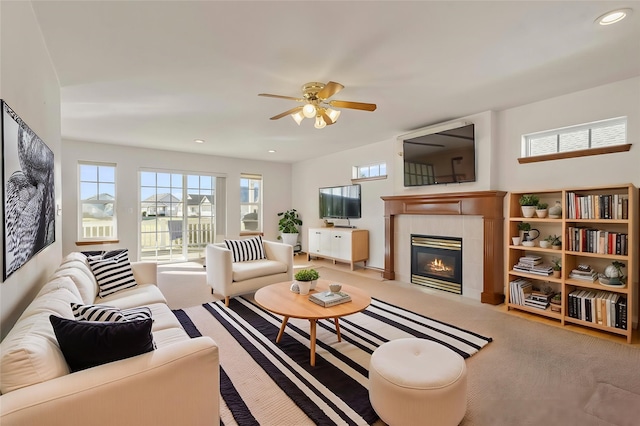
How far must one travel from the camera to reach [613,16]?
1.80 m

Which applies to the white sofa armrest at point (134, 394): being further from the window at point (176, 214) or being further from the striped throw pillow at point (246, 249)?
the window at point (176, 214)

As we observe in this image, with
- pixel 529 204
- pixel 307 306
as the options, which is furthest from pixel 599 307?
pixel 307 306

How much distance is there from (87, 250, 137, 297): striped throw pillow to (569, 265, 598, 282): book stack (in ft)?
14.4

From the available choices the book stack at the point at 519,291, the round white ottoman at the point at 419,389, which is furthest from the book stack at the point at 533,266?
the round white ottoman at the point at 419,389

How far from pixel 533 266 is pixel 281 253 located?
3071 mm

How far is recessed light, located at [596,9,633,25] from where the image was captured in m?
1.76

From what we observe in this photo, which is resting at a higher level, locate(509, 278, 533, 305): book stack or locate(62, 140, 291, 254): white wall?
locate(62, 140, 291, 254): white wall

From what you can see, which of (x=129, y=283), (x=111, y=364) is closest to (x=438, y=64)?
(x=111, y=364)

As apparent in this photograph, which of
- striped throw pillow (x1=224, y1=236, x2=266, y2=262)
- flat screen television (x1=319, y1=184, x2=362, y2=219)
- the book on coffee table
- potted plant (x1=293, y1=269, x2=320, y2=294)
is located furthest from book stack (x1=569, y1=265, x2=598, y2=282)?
striped throw pillow (x1=224, y1=236, x2=266, y2=262)

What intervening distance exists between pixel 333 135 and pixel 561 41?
10.0 feet

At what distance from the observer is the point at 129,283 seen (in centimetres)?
277

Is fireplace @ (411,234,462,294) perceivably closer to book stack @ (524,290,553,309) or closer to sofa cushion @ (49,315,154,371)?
book stack @ (524,290,553,309)

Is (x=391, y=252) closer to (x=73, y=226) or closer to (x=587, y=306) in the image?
(x=587, y=306)

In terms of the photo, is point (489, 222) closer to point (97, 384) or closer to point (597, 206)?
point (597, 206)
